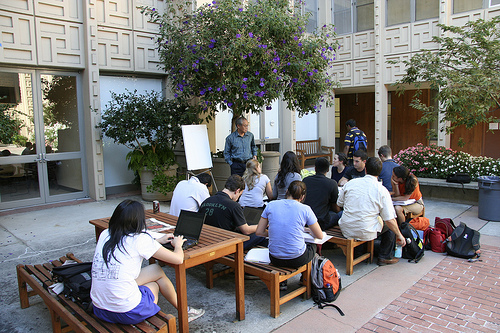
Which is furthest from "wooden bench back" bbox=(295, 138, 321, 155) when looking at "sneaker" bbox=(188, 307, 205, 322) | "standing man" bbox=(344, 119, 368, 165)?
"sneaker" bbox=(188, 307, 205, 322)

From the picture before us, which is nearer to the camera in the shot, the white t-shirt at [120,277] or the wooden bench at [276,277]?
the white t-shirt at [120,277]

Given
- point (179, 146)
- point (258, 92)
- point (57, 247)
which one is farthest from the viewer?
point (179, 146)

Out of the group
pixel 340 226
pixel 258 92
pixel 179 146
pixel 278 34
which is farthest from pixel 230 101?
pixel 340 226

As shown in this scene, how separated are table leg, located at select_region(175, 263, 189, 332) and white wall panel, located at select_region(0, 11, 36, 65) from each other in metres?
6.61

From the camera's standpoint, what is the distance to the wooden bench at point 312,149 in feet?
44.7

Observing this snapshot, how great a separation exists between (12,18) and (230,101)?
453 cm

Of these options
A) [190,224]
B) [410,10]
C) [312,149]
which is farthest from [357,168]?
[410,10]

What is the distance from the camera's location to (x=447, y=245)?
5.27 meters

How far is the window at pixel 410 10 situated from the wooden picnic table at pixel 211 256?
11.3 metres

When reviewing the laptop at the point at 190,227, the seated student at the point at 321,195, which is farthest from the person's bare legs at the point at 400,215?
the laptop at the point at 190,227

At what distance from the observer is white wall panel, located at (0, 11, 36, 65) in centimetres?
736

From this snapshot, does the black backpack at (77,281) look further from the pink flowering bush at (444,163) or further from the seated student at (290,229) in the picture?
the pink flowering bush at (444,163)

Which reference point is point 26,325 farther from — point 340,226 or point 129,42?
point 129,42

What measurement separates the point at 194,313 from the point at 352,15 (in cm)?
1266
